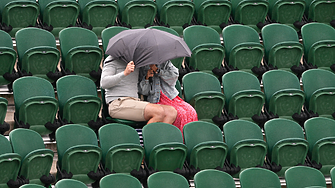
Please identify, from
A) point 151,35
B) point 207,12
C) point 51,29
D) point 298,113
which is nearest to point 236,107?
point 298,113

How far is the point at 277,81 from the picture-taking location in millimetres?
3977

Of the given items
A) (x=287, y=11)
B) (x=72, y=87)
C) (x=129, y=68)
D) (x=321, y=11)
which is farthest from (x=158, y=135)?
(x=321, y=11)

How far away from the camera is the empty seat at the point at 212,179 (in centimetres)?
304

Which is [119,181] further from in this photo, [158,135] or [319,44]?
[319,44]

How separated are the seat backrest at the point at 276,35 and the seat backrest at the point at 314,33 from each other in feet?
0.25

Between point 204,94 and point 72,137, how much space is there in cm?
87

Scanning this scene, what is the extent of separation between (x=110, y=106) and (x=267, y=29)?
1.38 m

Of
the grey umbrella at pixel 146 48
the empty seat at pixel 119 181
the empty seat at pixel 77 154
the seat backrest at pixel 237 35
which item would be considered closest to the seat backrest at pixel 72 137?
the empty seat at pixel 77 154

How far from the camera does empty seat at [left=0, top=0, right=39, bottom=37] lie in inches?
158

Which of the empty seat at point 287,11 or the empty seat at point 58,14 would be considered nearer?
the empty seat at point 58,14

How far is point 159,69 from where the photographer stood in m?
3.66

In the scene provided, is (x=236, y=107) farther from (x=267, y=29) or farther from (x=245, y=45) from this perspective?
(x=267, y=29)

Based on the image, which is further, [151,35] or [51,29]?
[51,29]

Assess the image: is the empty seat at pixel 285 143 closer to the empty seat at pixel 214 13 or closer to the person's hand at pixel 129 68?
the person's hand at pixel 129 68
